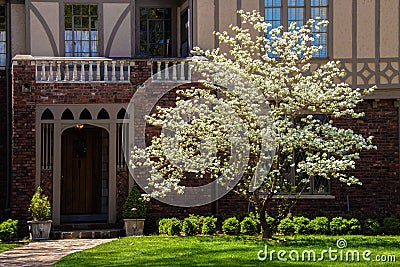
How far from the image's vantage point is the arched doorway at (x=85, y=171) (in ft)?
68.8

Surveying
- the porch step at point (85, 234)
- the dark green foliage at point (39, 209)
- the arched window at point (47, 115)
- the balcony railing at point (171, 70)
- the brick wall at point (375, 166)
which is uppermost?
the balcony railing at point (171, 70)

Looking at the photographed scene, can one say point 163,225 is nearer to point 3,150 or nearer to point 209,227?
point 209,227

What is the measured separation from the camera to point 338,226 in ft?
56.9

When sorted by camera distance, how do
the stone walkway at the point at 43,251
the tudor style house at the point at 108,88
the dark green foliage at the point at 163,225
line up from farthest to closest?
the tudor style house at the point at 108,88 → the dark green foliage at the point at 163,225 → the stone walkway at the point at 43,251

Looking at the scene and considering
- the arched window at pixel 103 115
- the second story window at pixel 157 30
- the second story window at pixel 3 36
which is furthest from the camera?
the second story window at pixel 157 30

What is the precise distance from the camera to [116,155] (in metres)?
18.7

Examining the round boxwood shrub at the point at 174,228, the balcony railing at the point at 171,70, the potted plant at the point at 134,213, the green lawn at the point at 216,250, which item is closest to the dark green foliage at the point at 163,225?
the round boxwood shrub at the point at 174,228

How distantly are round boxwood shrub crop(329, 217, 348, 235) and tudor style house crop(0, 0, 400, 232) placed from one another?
1.06 meters

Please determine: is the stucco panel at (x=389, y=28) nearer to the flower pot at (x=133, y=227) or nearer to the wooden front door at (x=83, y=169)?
the flower pot at (x=133, y=227)

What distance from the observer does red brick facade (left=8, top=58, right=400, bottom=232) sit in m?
18.3

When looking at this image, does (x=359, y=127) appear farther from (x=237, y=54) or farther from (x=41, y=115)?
(x=41, y=115)

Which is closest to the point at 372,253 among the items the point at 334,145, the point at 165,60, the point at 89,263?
the point at 334,145

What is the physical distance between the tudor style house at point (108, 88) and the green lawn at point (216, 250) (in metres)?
2.48

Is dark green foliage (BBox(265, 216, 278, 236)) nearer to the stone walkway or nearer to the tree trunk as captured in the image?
the tree trunk
